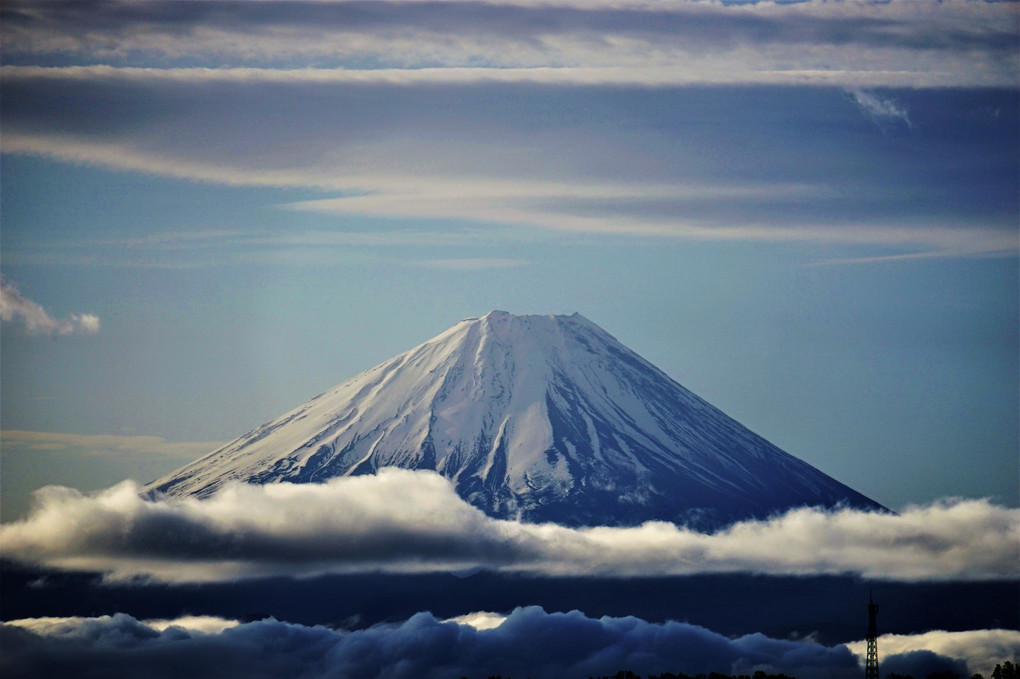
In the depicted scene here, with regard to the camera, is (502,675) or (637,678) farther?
(502,675)

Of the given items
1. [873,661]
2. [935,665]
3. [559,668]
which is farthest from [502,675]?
[873,661]

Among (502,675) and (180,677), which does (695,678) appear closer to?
(502,675)

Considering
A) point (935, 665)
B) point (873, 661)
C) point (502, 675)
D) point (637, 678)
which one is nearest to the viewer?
point (873, 661)

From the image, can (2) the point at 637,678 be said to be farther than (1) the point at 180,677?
No

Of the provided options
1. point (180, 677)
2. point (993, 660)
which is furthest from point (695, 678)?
point (180, 677)

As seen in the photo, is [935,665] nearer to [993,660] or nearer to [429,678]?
[993,660]

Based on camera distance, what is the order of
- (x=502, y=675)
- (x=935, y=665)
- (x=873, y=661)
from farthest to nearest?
1. (x=502, y=675)
2. (x=935, y=665)
3. (x=873, y=661)

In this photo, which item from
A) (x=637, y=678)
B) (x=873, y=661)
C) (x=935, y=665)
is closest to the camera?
(x=873, y=661)

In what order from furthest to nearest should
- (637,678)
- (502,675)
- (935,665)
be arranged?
(502,675), (935,665), (637,678)

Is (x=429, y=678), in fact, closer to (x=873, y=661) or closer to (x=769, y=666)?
(x=769, y=666)
